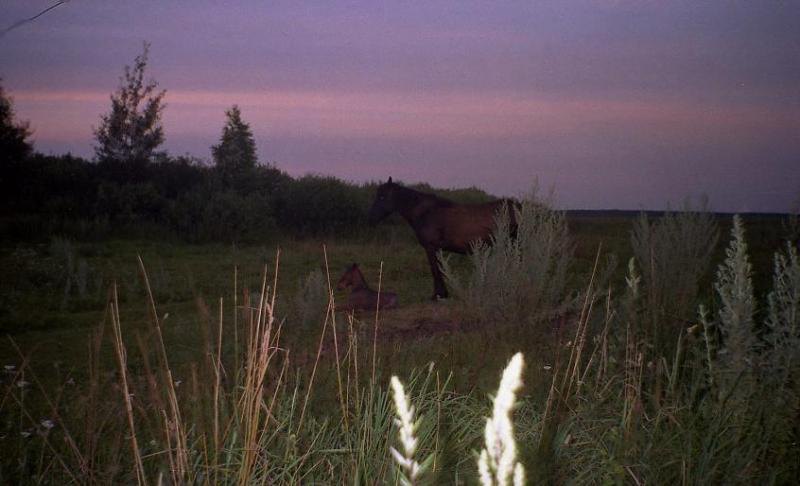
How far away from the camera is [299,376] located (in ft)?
14.0

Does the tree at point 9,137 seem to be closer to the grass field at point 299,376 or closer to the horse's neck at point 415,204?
the grass field at point 299,376

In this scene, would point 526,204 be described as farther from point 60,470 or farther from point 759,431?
point 60,470

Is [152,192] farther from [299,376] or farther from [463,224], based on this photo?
[299,376]

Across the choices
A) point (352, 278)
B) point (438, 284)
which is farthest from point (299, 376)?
point (438, 284)

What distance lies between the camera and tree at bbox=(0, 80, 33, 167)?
19250 millimetres

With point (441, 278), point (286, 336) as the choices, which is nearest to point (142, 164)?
point (441, 278)

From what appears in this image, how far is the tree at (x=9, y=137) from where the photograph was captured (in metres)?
19.2

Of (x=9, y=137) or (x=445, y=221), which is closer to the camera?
(x=445, y=221)

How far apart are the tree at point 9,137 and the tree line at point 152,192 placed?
0.03 meters

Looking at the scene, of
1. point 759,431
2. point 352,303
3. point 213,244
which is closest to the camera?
point 759,431

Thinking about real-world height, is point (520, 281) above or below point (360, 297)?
above

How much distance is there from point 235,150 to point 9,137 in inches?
329

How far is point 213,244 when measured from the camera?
52.8ft

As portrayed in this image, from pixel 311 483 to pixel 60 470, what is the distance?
1392mm
